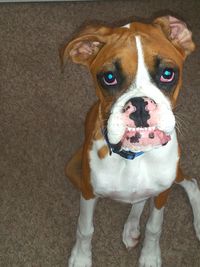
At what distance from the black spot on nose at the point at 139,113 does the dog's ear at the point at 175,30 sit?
388 millimetres

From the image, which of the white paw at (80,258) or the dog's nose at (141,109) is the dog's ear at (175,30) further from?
the white paw at (80,258)

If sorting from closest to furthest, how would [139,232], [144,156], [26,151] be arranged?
[144,156], [139,232], [26,151]

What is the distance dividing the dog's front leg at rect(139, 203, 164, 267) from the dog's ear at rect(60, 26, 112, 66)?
30.9 inches

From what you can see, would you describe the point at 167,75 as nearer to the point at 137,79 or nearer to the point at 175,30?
the point at 137,79

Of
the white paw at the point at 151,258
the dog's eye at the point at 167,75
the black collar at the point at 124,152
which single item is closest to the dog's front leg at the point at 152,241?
the white paw at the point at 151,258

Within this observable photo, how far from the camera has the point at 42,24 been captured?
10.8 feet

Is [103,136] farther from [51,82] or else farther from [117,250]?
[51,82]

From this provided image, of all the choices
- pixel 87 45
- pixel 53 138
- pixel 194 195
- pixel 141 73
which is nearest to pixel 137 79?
pixel 141 73

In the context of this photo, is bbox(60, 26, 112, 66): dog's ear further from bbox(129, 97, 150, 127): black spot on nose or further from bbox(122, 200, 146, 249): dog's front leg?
bbox(122, 200, 146, 249): dog's front leg

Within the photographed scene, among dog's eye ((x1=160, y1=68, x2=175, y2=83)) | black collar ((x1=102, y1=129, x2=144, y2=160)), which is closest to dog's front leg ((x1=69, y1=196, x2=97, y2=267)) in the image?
black collar ((x1=102, y1=129, x2=144, y2=160))

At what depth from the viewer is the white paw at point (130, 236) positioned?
2.58m

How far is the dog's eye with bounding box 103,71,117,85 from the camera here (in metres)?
1.79

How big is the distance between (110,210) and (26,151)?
580 mm

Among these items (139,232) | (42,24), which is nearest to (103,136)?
(139,232)
